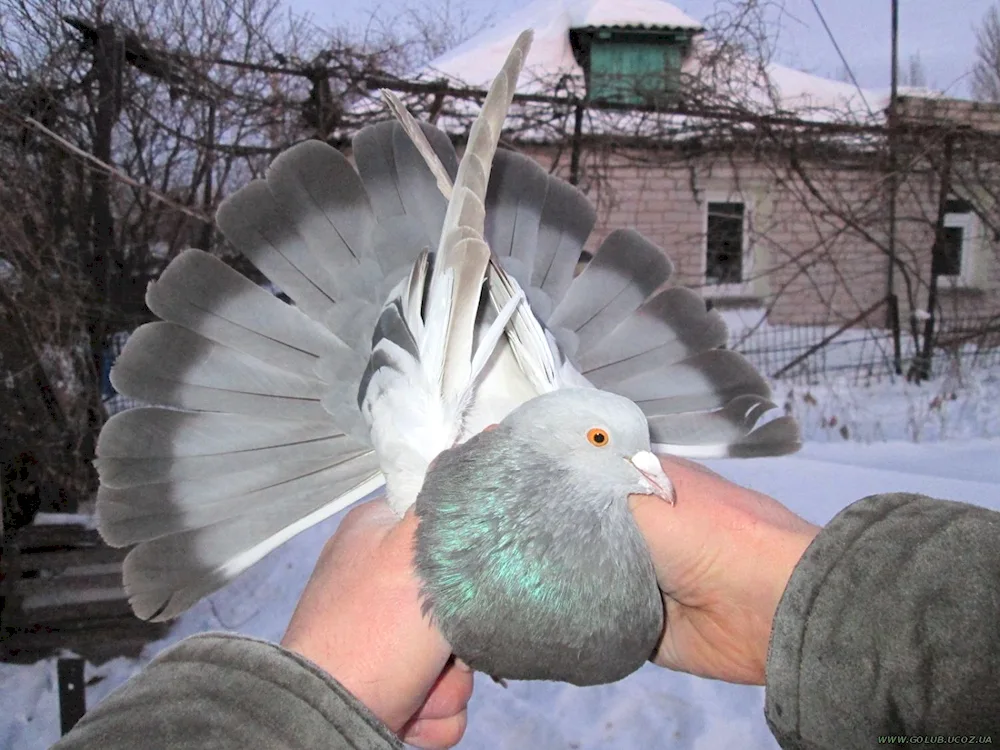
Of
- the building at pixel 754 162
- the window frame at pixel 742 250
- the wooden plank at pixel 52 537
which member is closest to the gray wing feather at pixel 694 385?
the wooden plank at pixel 52 537

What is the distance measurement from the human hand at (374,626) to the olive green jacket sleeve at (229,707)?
151 millimetres

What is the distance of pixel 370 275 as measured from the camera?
2.04 meters

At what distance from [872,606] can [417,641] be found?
28.3 inches

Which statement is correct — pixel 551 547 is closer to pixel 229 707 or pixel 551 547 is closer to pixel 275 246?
pixel 229 707

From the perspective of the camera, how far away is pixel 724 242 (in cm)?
724

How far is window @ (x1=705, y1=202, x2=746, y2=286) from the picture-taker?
7098 millimetres

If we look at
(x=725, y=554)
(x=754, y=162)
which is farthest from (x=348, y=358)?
(x=754, y=162)

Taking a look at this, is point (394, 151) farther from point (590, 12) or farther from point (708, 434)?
point (590, 12)

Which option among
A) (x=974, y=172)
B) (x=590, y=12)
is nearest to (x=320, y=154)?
(x=590, y=12)

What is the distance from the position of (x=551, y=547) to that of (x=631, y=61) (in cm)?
582

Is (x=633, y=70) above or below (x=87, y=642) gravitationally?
above

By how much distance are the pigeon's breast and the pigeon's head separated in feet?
0.11

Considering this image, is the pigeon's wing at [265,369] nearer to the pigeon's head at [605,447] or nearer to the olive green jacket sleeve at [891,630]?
the pigeon's head at [605,447]

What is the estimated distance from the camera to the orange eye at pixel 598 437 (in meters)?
1.29
